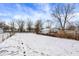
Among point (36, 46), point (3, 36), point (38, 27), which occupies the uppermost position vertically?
point (38, 27)

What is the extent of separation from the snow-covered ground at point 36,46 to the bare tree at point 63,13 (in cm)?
24

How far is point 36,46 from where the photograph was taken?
2926 mm

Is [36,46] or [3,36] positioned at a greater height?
[3,36]

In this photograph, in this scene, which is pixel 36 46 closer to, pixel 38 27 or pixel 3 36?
pixel 38 27

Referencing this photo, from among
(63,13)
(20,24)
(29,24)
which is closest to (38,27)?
(29,24)

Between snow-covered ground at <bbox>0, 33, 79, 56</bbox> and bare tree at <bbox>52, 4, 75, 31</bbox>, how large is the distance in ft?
0.77

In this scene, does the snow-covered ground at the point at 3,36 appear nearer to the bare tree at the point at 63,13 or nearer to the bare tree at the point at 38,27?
the bare tree at the point at 38,27

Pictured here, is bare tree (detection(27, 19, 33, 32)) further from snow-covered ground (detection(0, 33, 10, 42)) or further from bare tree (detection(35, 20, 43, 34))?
snow-covered ground (detection(0, 33, 10, 42))

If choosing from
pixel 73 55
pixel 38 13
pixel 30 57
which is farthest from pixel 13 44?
pixel 73 55

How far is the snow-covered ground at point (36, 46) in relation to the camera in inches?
115

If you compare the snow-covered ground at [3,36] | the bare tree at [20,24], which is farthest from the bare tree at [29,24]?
the snow-covered ground at [3,36]

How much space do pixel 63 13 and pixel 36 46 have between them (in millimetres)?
569

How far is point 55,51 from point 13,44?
0.57 metres

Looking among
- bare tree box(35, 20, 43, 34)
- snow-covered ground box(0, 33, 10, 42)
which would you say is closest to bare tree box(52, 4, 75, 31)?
bare tree box(35, 20, 43, 34)
